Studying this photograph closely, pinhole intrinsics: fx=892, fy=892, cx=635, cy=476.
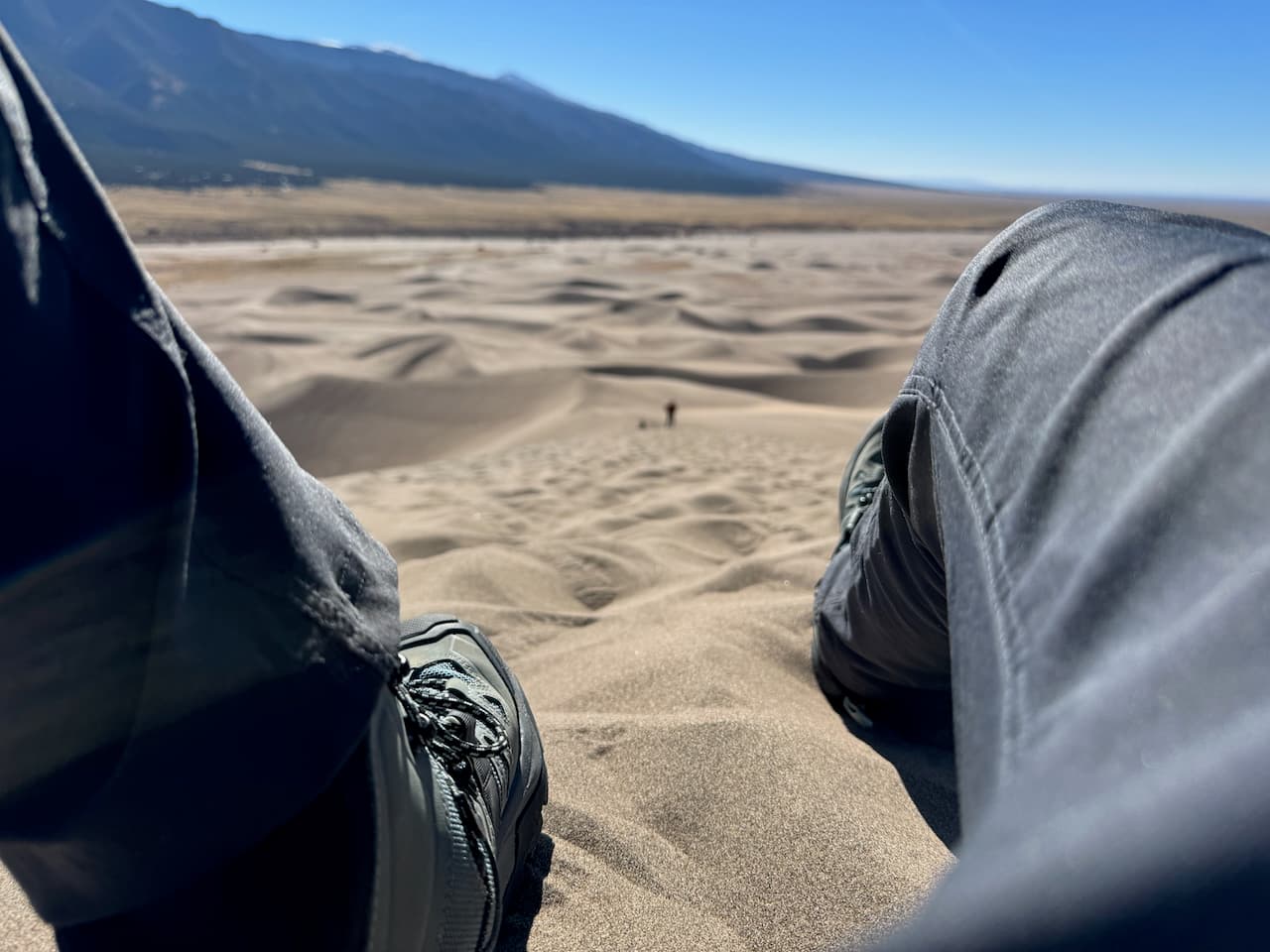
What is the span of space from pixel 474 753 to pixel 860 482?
4.14ft

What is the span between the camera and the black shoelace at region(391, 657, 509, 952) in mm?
901

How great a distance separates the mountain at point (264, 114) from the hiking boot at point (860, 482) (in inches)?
1791

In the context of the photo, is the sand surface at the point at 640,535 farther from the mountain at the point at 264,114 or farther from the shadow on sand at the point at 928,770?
the mountain at the point at 264,114

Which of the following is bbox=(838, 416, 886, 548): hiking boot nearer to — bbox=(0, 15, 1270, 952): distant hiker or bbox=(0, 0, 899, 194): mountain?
bbox=(0, 15, 1270, 952): distant hiker

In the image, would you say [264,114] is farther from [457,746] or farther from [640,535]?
[457,746]

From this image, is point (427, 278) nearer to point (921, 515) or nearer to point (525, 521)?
point (525, 521)

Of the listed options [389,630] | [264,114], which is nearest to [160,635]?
[389,630]

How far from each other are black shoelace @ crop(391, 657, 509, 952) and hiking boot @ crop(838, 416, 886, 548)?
0.96 metres

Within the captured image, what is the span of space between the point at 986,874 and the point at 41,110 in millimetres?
743

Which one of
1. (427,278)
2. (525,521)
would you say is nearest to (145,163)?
(427,278)

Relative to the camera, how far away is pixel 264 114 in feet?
251

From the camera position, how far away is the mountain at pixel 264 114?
52.6 m

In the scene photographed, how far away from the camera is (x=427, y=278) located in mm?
10695

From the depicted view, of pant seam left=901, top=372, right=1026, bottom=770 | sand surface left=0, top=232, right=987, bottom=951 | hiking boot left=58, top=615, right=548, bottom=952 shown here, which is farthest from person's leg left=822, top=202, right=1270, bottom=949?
sand surface left=0, top=232, right=987, bottom=951
